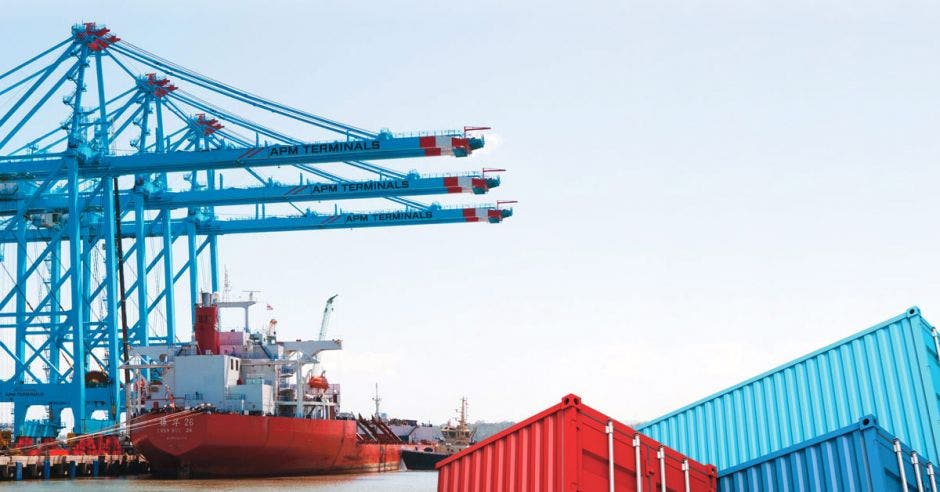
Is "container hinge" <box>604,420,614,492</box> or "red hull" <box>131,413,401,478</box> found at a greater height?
"red hull" <box>131,413,401,478</box>

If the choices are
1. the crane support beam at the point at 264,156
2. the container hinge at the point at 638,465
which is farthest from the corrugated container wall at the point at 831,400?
the crane support beam at the point at 264,156

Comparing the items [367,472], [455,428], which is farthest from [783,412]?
[455,428]

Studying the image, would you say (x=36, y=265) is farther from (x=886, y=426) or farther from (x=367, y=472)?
(x=886, y=426)

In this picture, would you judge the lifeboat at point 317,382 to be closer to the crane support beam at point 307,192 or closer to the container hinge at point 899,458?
the crane support beam at point 307,192

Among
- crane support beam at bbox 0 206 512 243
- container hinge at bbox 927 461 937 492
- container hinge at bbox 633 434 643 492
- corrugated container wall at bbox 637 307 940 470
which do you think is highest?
crane support beam at bbox 0 206 512 243

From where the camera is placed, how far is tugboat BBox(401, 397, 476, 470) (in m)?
65.5

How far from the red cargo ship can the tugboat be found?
44.1ft

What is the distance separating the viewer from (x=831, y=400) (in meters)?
14.3

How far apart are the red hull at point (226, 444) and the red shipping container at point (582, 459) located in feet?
92.7

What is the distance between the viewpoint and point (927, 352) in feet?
44.0

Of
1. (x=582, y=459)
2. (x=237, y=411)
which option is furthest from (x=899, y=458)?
(x=237, y=411)

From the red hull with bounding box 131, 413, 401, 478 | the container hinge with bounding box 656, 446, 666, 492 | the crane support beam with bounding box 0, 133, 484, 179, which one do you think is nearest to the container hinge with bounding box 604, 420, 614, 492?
the container hinge with bounding box 656, 446, 666, 492

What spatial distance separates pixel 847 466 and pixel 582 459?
10.3 ft

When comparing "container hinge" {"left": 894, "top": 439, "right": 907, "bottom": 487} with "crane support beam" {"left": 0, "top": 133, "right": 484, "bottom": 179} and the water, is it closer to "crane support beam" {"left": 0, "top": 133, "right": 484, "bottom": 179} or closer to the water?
the water
